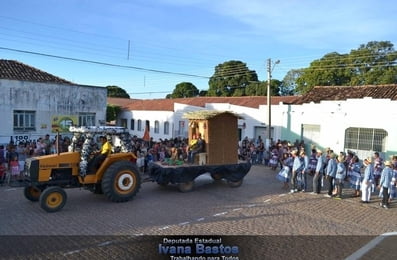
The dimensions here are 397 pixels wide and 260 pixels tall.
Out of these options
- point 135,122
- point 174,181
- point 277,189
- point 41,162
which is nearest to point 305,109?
point 277,189

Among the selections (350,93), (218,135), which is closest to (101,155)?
(218,135)

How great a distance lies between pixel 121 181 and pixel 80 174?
117cm

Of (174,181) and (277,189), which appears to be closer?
(174,181)

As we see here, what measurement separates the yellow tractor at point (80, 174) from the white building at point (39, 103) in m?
11.1

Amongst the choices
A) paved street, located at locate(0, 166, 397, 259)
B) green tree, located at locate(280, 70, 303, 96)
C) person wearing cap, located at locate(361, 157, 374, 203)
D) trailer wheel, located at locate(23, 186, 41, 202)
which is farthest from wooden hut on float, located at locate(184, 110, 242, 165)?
green tree, located at locate(280, 70, 303, 96)

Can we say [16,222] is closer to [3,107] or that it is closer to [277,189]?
[277,189]

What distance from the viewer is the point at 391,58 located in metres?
35.0

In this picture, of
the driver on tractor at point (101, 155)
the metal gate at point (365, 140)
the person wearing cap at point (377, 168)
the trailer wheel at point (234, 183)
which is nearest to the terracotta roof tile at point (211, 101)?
the metal gate at point (365, 140)

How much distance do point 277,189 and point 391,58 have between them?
28528mm

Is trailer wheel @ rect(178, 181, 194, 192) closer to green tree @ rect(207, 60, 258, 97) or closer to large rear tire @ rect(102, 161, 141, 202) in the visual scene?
large rear tire @ rect(102, 161, 141, 202)

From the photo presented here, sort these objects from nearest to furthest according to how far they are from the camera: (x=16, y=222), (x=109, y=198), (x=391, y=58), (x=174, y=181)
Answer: (x=16, y=222) < (x=109, y=198) < (x=174, y=181) < (x=391, y=58)

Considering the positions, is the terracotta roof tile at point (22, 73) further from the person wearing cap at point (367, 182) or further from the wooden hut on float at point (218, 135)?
the person wearing cap at point (367, 182)

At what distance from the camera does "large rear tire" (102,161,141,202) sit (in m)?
10.1

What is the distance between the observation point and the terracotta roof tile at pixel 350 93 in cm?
2012
